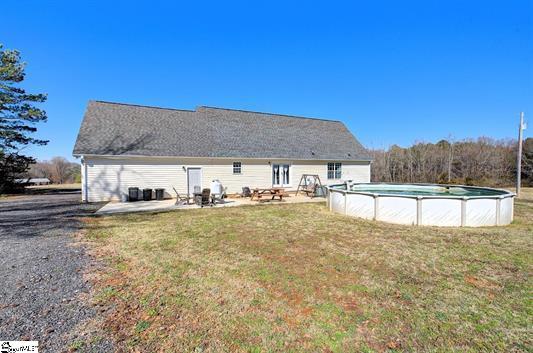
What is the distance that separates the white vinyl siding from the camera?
13328 millimetres

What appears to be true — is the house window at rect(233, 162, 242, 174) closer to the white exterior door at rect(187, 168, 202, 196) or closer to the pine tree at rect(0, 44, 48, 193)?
the white exterior door at rect(187, 168, 202, 196)

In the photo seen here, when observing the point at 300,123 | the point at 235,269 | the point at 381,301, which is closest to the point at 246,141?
the point at 300,123

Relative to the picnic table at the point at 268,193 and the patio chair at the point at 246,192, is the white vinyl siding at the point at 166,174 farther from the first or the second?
the picnic table at the point at 268,193

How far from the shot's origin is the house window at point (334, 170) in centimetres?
1970

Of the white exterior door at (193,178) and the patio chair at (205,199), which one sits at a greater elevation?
the white exterior door at (193,178)

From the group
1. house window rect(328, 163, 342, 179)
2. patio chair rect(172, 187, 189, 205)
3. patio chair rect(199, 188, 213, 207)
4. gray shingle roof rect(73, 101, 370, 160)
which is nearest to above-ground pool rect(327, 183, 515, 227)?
patio chair rect(199, 188, 213, 207)

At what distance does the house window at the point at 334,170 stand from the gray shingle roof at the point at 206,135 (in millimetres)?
725

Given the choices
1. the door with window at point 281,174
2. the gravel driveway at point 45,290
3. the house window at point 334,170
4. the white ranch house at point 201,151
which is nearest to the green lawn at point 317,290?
the gravel driveway at point 45,290

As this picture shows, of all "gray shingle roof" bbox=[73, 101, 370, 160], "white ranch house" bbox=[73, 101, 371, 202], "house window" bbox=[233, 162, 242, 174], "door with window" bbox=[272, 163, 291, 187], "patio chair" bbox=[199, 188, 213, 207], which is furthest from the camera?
"door with window" bbox=[272, 163, 291, 187]

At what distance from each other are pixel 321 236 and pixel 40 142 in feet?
77.5

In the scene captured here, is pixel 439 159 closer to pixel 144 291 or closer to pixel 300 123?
pixel 300 123

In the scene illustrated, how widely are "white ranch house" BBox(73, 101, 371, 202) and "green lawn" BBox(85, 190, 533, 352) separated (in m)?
8.10

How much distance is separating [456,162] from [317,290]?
29.2 m

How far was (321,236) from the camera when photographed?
21.2 feet
